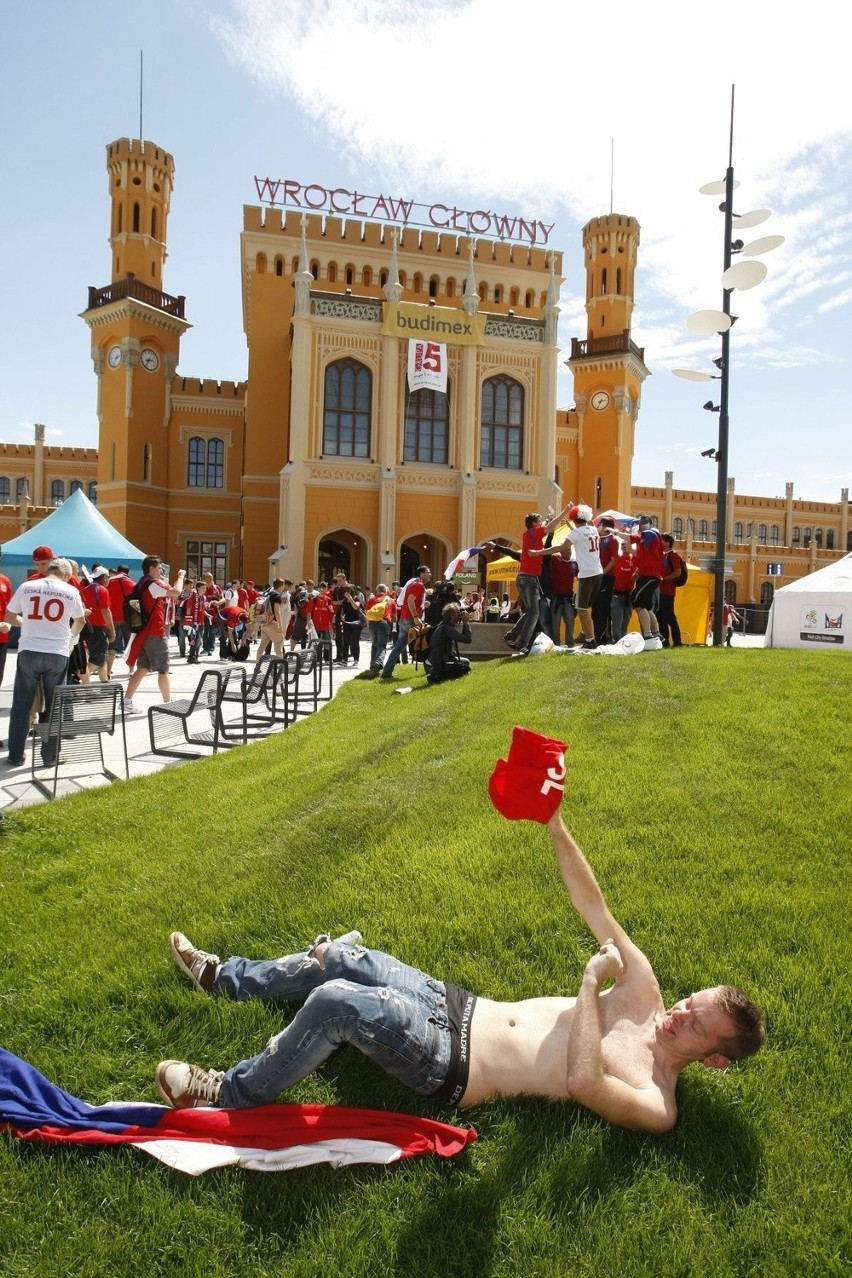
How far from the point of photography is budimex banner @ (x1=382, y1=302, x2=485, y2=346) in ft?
110

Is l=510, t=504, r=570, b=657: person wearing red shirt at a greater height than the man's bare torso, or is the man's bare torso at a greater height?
l=510, t=504, r=570, b=657: person wearing red shirt

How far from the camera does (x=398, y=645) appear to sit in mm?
14023


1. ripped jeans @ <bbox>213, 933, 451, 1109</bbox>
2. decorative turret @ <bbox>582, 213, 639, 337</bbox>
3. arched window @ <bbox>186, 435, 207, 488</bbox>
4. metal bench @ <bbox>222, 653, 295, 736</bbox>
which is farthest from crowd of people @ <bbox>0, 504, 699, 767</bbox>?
decorative turret @ <bbox>582, 213, 639, 337</bbox>

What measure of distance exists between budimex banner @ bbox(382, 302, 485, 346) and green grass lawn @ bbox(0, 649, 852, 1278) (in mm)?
29437

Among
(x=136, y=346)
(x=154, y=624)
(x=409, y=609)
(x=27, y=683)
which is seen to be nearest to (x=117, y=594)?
(x=154, y=624)

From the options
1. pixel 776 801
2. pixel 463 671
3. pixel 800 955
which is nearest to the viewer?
pixel 800 955

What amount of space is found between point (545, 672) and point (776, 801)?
385 centimetres

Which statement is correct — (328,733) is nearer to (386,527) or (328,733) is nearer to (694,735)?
(694,735)

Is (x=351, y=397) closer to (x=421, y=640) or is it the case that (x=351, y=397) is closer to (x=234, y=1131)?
(x=421, y=640)

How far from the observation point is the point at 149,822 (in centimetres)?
594

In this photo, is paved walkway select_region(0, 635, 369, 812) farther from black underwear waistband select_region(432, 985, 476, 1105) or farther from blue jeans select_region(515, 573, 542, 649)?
black underwear waistband select_region(432, 985, 476, 1105)

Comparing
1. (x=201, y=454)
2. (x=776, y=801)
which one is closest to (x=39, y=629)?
(x=776, y=801)

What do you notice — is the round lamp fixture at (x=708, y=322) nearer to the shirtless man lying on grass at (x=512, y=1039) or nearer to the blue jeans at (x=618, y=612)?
the blue jeans at (x=618, y=612)

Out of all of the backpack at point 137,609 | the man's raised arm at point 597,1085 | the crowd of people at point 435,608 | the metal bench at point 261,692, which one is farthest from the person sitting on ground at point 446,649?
the man's raised arm at point 597,1085
